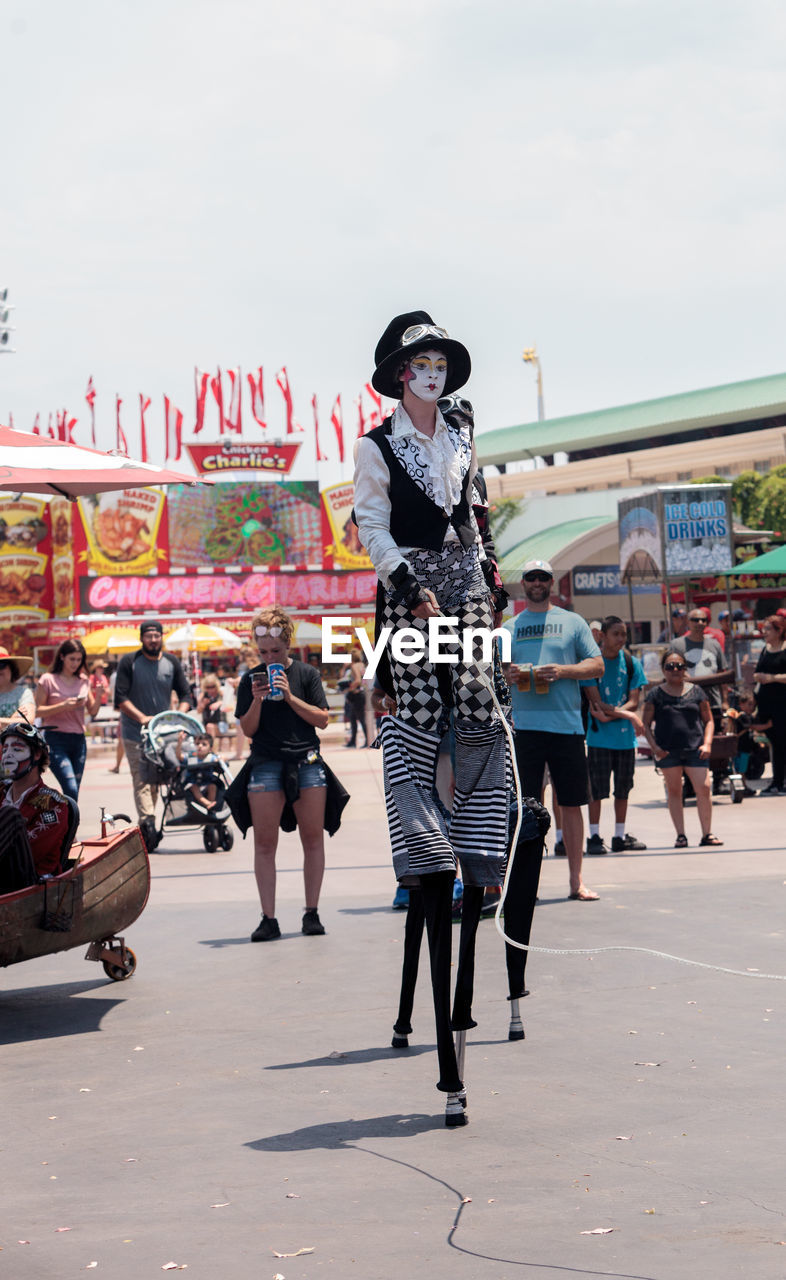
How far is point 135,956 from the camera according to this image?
7.36 m

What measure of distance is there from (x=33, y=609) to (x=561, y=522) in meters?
25.2

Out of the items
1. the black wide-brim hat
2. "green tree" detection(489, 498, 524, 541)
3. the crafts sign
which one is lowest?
the black wide-brim hat

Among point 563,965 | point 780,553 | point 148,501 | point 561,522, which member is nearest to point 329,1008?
point 563,965

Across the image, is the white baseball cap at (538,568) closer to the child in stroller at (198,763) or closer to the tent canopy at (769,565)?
the child in stroller at (198,763)

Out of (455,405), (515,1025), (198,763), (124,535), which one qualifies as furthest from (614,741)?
(124,535)

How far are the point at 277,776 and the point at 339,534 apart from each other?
44.2 metres

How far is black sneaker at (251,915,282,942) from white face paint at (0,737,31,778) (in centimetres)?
189

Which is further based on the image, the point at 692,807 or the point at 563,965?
the point at 692,807

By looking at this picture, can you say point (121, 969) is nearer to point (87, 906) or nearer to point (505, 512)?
point (87, 906)

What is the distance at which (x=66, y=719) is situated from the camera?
37.0 feet

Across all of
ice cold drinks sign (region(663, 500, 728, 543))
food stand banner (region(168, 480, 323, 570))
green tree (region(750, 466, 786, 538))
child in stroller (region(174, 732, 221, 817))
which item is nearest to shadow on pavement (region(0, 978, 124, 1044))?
child in stroller (region(174, 732, 221, 817))

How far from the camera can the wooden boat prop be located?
246 inches

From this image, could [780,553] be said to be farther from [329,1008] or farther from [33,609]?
[33,609]

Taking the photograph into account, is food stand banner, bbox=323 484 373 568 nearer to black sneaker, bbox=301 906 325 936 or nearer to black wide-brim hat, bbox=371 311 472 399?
black sneaker, bbox=301 906 325 936
